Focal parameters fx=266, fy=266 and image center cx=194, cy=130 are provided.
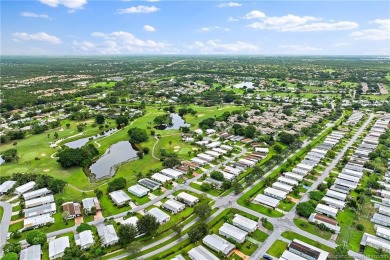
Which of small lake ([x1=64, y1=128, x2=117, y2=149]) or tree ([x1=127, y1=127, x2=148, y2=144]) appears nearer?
tree ([x1=127, y1=127, x2=148, y2=144])

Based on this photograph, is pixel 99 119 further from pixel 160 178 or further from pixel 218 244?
Result: pixel 218 244

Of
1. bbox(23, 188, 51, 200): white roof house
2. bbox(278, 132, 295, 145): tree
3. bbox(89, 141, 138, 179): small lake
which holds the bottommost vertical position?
bbox(89, 141, 138, 179): small lake

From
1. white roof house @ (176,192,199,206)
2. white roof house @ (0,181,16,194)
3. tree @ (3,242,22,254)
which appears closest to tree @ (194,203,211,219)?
white roof house @ (176,192,199,206)

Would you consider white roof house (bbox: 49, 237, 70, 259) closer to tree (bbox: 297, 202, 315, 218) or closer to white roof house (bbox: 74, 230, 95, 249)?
white roof house (bbox: 74, 230, 95, 249)

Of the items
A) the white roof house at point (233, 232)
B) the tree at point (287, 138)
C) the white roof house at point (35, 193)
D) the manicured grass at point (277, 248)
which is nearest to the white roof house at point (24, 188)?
the white roof house at point (35, 193)

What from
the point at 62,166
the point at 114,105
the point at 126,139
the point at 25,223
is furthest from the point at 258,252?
the point at 114,105

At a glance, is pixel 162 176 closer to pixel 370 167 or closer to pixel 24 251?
pixel 24 251
